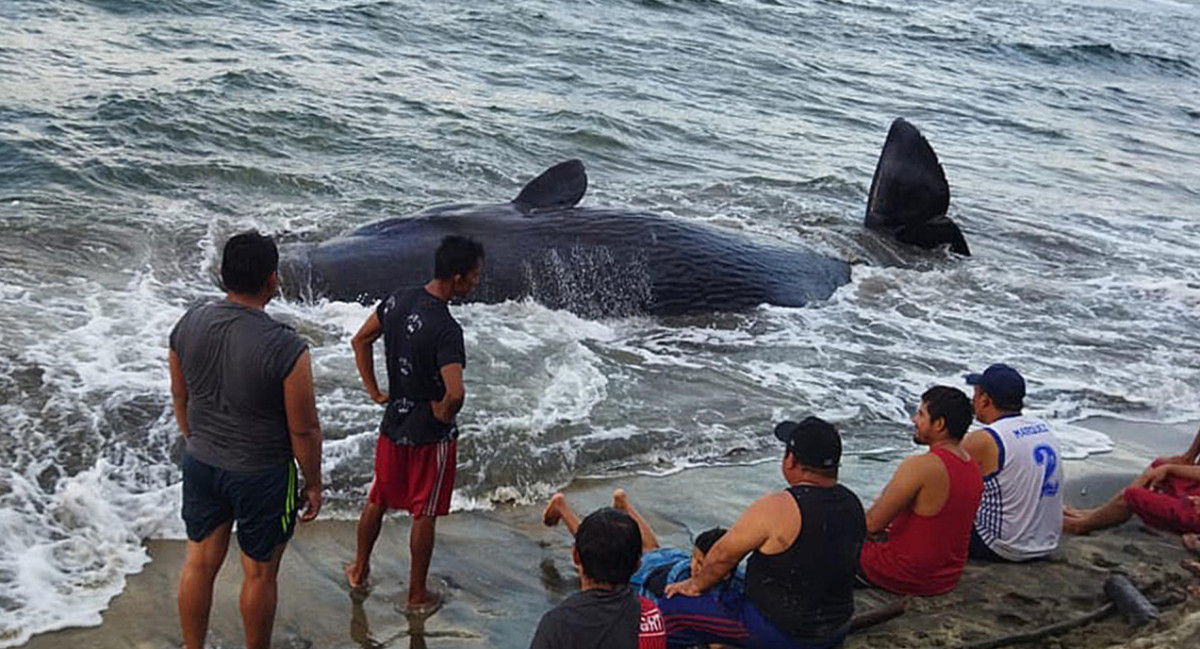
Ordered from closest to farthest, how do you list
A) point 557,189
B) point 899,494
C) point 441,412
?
1. point 441,412
2. point 899,494
3. point 557,189

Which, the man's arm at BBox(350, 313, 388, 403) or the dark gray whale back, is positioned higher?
the man's arm at BBox(350, 313, 388, 403)

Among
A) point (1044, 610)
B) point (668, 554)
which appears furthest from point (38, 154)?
point (1044, 610)

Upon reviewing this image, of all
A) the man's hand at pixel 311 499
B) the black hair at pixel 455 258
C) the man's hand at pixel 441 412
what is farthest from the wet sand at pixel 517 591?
the black hair at pixel 455 258

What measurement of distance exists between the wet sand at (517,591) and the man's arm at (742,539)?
838 millimetres

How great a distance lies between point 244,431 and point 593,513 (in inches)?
58.5

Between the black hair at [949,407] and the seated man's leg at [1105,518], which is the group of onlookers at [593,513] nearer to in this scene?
the black hair at [949,407]

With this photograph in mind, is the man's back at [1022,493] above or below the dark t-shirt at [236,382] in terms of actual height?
below

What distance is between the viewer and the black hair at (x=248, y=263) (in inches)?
189

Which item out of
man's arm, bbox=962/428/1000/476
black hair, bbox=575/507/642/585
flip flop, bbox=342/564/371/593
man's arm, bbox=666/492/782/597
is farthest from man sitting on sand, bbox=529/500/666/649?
man's arm, bbox=962/428/1000/476

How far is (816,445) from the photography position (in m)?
5.05

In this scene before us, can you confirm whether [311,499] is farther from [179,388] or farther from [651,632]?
[651,632]

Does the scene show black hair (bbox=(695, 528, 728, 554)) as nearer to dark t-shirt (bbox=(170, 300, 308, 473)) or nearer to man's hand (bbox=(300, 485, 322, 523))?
man's hand (bbox=(300, 485, 322, 523))

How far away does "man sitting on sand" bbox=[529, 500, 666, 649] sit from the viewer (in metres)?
4.07

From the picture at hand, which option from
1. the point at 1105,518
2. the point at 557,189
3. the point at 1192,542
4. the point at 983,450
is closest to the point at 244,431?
the point at 983,450
